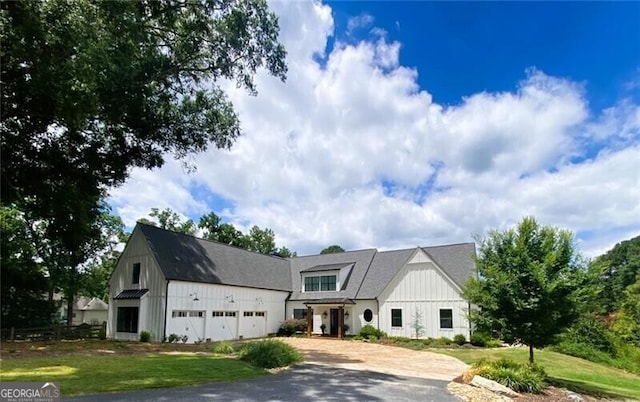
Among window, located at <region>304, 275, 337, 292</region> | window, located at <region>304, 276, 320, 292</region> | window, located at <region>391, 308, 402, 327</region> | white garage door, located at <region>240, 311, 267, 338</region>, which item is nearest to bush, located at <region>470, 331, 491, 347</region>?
window, located at <region>391, 308, 402, 327</region>

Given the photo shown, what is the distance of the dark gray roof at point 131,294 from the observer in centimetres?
2443

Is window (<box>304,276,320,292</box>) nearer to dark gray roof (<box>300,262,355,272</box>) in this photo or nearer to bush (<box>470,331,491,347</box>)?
dark gray roof (<box>300,262,355,272</box>)

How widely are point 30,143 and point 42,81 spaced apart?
435 cm

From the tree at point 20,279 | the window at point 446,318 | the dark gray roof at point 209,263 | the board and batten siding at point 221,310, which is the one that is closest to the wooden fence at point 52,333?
the tree at point 20,279

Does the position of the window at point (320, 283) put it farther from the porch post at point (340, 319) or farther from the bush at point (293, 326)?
the bush at point (293, 326)

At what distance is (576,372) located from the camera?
17203 mm

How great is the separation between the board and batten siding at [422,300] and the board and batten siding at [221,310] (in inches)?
336

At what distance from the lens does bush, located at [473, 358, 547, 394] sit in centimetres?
1150

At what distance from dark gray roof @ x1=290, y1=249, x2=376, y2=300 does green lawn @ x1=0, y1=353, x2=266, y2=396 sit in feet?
56.2

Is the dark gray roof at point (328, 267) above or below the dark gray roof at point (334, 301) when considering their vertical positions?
above

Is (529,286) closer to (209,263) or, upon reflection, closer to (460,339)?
(460,339)

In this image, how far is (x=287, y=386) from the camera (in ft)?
35.6

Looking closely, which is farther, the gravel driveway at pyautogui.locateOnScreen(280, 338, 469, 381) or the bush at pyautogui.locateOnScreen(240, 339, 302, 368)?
the gravel driveway at pyautogui.locateOnScreen(280, 338, 469, 381)

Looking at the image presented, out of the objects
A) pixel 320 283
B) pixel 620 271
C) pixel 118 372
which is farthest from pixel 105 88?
pixel 620 271
